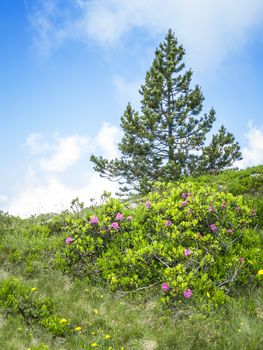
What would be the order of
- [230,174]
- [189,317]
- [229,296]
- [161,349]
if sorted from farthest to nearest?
[230,174]
[229,296]
[189,317]
[161,349]

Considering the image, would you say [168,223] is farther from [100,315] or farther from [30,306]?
[30,306]

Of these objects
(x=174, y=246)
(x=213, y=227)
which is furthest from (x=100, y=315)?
(x=213, y=227)

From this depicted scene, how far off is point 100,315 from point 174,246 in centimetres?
208

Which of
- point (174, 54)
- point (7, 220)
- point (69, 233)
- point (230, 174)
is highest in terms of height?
point (174, 54)

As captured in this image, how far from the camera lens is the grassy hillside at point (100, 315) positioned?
495 centimetres

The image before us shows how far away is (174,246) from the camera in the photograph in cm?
715

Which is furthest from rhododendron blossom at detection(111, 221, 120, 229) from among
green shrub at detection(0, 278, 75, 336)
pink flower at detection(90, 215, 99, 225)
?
green shrub at detection(0, 278, 75, 336)

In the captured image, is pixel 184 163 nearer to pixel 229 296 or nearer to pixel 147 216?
pixel 147 216

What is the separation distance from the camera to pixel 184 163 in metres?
26.1

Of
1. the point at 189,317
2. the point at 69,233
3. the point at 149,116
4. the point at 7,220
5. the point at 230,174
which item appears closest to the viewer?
the point at 189,317

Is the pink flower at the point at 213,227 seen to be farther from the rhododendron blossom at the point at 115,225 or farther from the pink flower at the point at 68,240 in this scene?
the pink flower at the point at 68,240

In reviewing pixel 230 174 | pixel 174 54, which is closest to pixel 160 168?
pixel 174 54

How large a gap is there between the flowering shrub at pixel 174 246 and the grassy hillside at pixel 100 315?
0.66ft

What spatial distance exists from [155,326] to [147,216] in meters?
3.06
